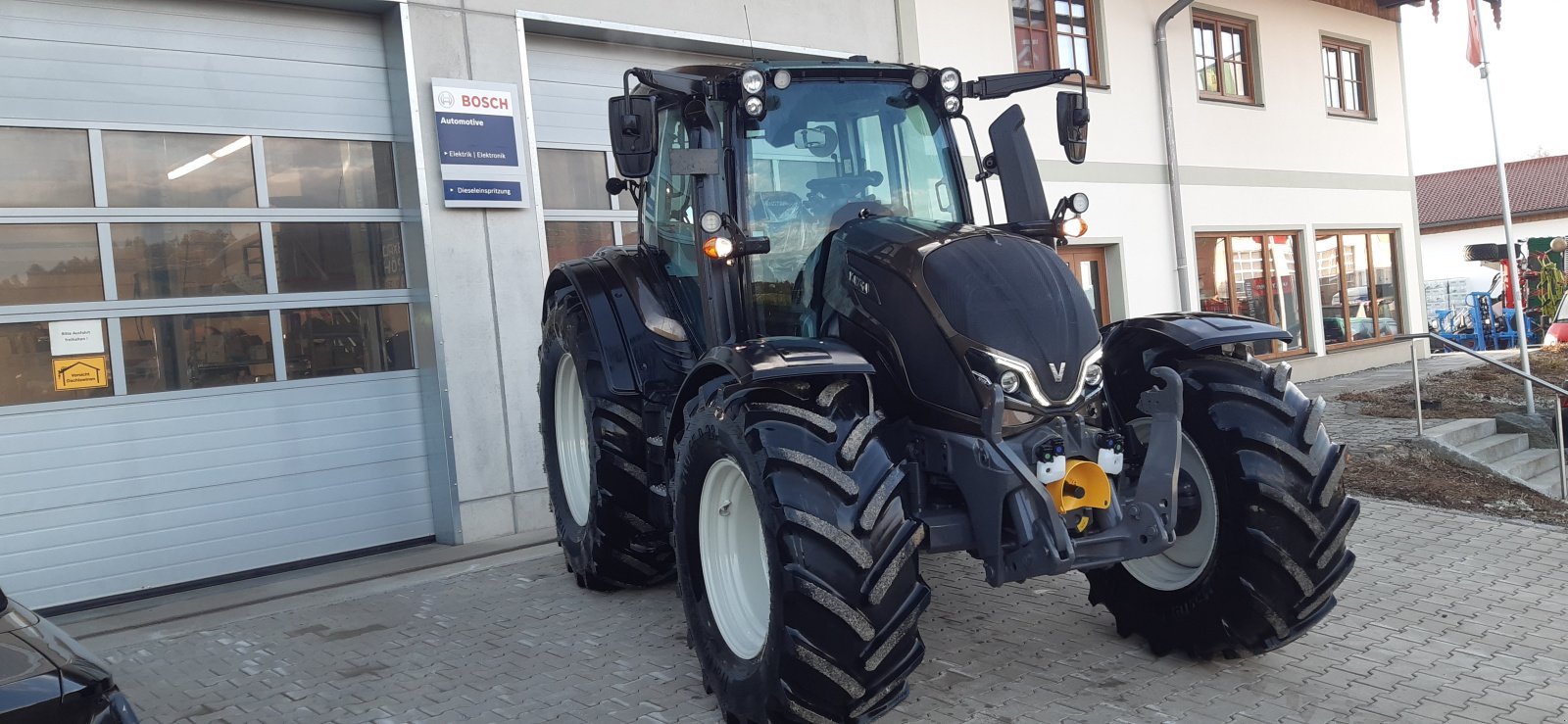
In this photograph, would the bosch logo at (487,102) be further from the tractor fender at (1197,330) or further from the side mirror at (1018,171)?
the tractor fender at (1197,330)

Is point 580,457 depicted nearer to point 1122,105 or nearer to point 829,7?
point 829,7

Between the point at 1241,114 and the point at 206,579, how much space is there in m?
12.3

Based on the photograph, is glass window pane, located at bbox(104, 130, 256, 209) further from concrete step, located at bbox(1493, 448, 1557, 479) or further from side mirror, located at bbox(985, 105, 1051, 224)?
concrete step, located at bbox(1493, 448, 1557, 479)

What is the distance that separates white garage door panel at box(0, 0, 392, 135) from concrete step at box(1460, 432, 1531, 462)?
8.20 meters

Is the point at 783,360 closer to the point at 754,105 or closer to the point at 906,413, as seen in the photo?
the point at 906,413


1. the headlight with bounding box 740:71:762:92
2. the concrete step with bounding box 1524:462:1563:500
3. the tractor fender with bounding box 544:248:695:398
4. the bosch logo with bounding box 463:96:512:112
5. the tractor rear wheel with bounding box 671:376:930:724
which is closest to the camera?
the tractor rear wheel with bounding box 671:376:930:724

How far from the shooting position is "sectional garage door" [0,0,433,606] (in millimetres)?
6250

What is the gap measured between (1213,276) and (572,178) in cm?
854

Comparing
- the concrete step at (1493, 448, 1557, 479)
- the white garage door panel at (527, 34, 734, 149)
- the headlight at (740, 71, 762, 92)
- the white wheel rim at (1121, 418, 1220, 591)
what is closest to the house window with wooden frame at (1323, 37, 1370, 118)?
the concrete step at (1493, 448, 1557, 479)

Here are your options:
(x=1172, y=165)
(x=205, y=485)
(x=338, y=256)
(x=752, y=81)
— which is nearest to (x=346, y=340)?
(x=338, y=256)

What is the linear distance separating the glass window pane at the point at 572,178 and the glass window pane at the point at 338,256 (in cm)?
115

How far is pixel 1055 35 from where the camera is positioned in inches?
Answer: 464

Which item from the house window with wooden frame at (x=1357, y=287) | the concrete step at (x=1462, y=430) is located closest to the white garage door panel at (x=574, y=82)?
the concrete step at (x=1462, y=430)

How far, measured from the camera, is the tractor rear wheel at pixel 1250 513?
12.8ft
